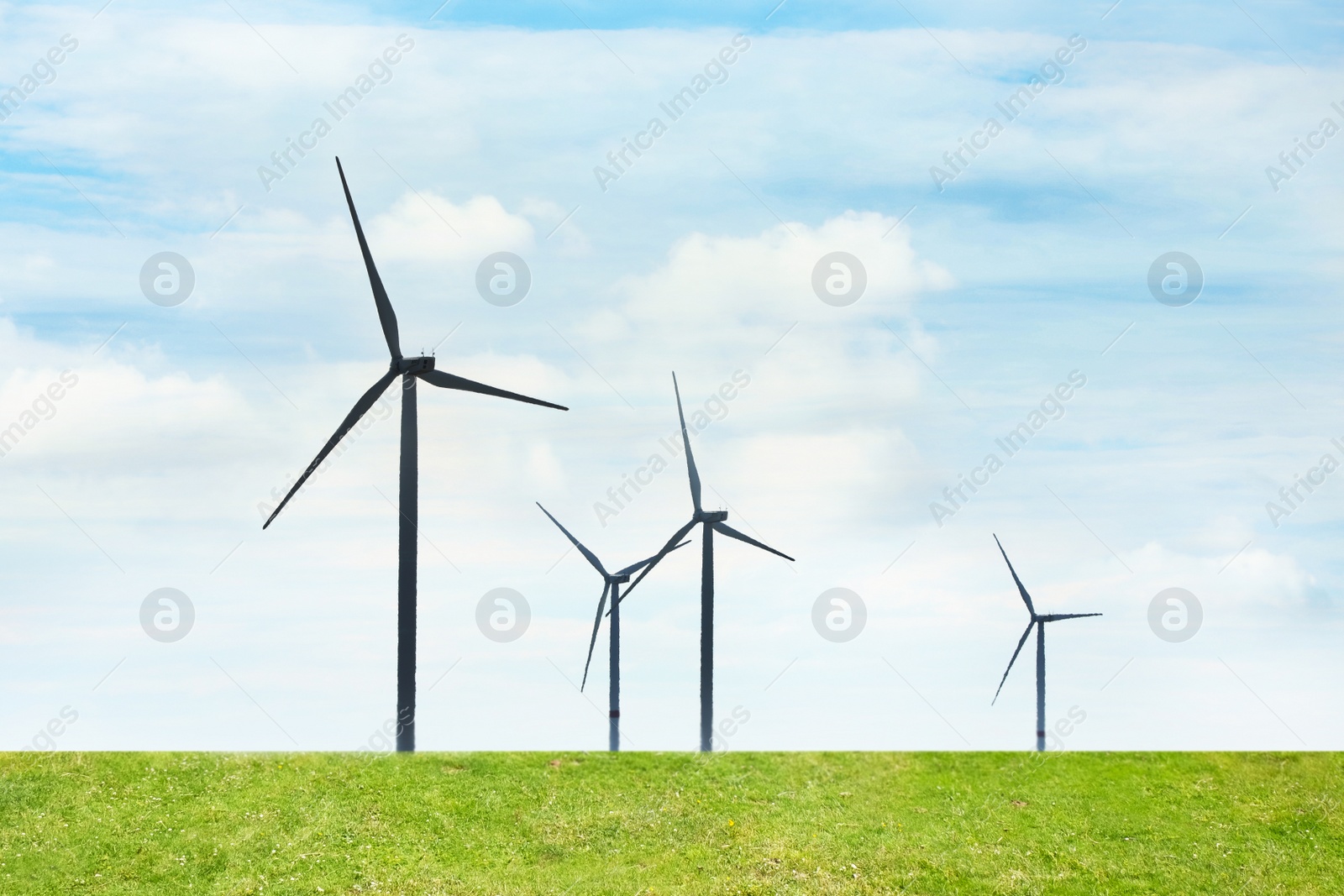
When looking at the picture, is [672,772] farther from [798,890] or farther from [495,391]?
[495,391]

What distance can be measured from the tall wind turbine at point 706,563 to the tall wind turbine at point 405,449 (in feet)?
49.3

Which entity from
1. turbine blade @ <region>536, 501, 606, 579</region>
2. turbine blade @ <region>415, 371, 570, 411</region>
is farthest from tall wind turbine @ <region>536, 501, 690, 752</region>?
turbine blade @ <region>415, 371, 570, 411</region>

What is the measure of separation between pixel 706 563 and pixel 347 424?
19563 mm

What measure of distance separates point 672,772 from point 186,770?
739 inches

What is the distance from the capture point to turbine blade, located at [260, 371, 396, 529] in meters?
30.8

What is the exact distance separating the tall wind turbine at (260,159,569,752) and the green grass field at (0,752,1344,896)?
875 cm

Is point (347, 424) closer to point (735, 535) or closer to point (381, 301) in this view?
point (381, 301)

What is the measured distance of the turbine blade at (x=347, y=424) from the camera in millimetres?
30781

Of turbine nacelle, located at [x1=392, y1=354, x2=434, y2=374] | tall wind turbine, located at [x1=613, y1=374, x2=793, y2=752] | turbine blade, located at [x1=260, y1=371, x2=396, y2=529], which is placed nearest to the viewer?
turbine blade, located at [x1=260, y1=371, x2=396, y2=529]

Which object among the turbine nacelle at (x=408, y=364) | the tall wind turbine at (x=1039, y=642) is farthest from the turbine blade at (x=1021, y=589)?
the turbine nacelle at (x=408, y=364)

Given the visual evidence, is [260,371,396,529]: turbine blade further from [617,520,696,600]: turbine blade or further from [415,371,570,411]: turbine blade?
[617,520,696,600]: turbine blade

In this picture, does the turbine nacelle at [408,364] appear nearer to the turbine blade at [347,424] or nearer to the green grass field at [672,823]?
the turbine blade at [347,424]

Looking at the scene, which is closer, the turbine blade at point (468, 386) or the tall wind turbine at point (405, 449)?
the tall wind turbine at point (405, 449)

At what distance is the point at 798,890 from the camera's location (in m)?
37.1
